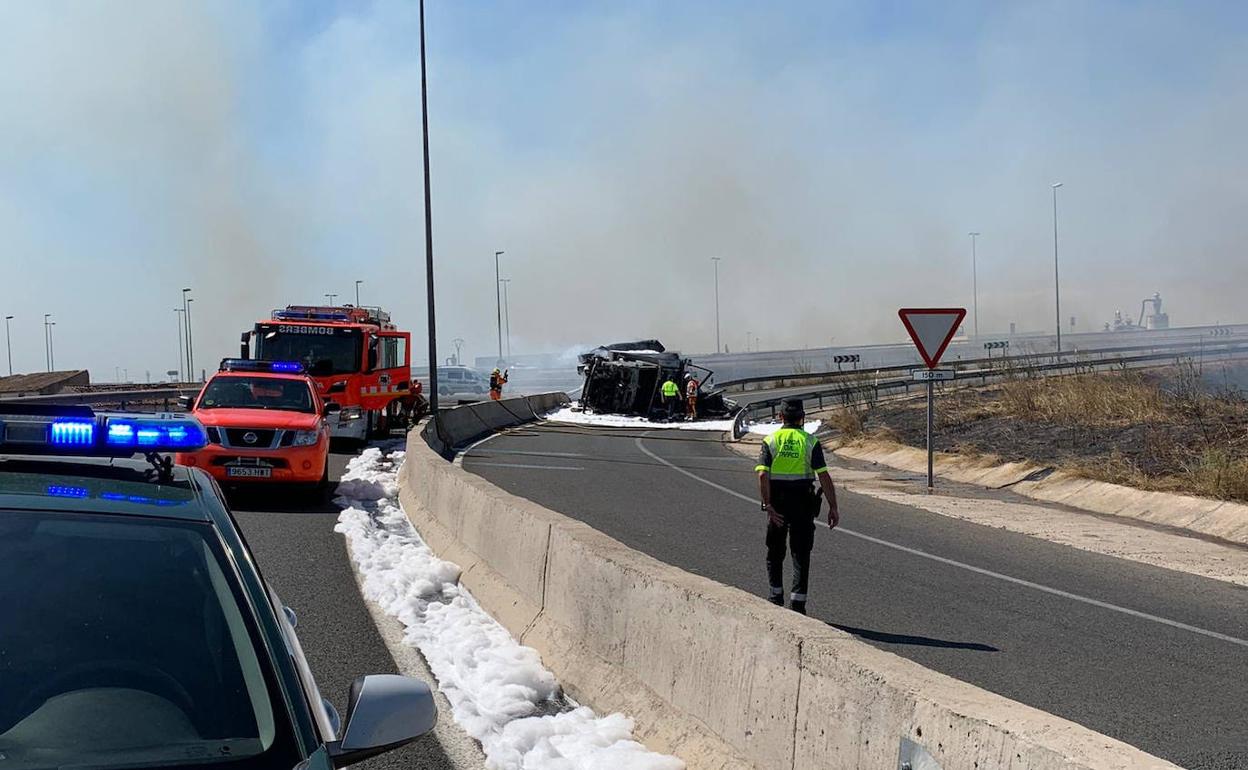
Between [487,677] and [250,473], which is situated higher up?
[250,473]

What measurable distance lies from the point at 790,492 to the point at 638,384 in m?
30.9

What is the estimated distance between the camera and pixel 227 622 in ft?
10.5

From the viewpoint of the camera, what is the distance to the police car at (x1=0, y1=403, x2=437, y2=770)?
286 centimetres

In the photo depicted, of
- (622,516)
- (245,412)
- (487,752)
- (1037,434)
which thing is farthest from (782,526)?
(1037,434)

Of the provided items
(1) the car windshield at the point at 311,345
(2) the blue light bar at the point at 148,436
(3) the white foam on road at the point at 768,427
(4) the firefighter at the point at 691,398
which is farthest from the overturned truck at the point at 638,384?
(2) the blue light bar at the point at 148,436

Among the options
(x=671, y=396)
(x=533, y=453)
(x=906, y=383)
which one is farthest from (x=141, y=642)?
(x=671, y=396)

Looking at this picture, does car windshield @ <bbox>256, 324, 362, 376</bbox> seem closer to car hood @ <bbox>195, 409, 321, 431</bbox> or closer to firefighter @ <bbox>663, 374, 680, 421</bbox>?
car hood @ <bbox>195, 409, 321, 431</bbox>

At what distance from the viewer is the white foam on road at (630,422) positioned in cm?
3681

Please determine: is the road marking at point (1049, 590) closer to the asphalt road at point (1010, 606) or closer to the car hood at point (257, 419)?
the asphalt road at point (1010, 606)

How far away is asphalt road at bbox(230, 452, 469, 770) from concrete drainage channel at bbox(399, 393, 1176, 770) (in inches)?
35.0

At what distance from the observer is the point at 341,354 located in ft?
88.3

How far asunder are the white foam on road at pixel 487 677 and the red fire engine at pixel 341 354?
46.2 feet

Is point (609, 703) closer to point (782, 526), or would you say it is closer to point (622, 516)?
point (782, 526)

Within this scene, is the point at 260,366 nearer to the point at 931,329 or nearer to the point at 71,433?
the point at 931,329
